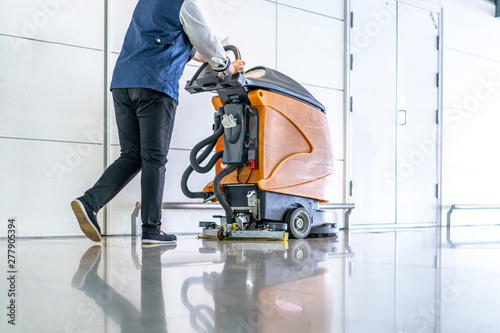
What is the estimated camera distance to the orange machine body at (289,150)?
2590 mm

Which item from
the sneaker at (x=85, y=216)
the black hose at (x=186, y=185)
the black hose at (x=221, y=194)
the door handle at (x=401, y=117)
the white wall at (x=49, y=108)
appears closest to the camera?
the sneaker at (x=85, y=216)

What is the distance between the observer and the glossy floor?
87 centimetres

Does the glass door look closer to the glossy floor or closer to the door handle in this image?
the door handle

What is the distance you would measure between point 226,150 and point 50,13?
4.48ft

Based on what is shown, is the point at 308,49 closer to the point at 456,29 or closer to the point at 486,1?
the point at 456,29

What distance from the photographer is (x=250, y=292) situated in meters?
1.15

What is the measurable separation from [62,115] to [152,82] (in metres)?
0.95

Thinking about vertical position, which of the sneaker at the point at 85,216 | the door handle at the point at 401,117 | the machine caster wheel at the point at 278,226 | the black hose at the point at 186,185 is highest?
the door handle at the point at 401,117

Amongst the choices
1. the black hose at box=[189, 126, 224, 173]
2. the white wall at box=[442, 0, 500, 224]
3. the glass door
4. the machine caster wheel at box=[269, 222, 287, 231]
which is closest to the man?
the black hose at box=[189, 126, 224, 173]

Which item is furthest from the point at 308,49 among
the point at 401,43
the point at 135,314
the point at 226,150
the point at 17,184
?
the point at 135,314

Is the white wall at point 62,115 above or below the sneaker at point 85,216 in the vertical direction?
above

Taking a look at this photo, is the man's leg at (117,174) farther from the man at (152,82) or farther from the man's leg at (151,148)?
the man's leg at (151,148)

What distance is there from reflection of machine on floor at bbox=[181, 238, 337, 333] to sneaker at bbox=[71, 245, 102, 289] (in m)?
0.27

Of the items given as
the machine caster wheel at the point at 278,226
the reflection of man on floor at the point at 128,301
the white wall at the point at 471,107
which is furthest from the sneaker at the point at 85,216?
the white wall at the point at 471,107
